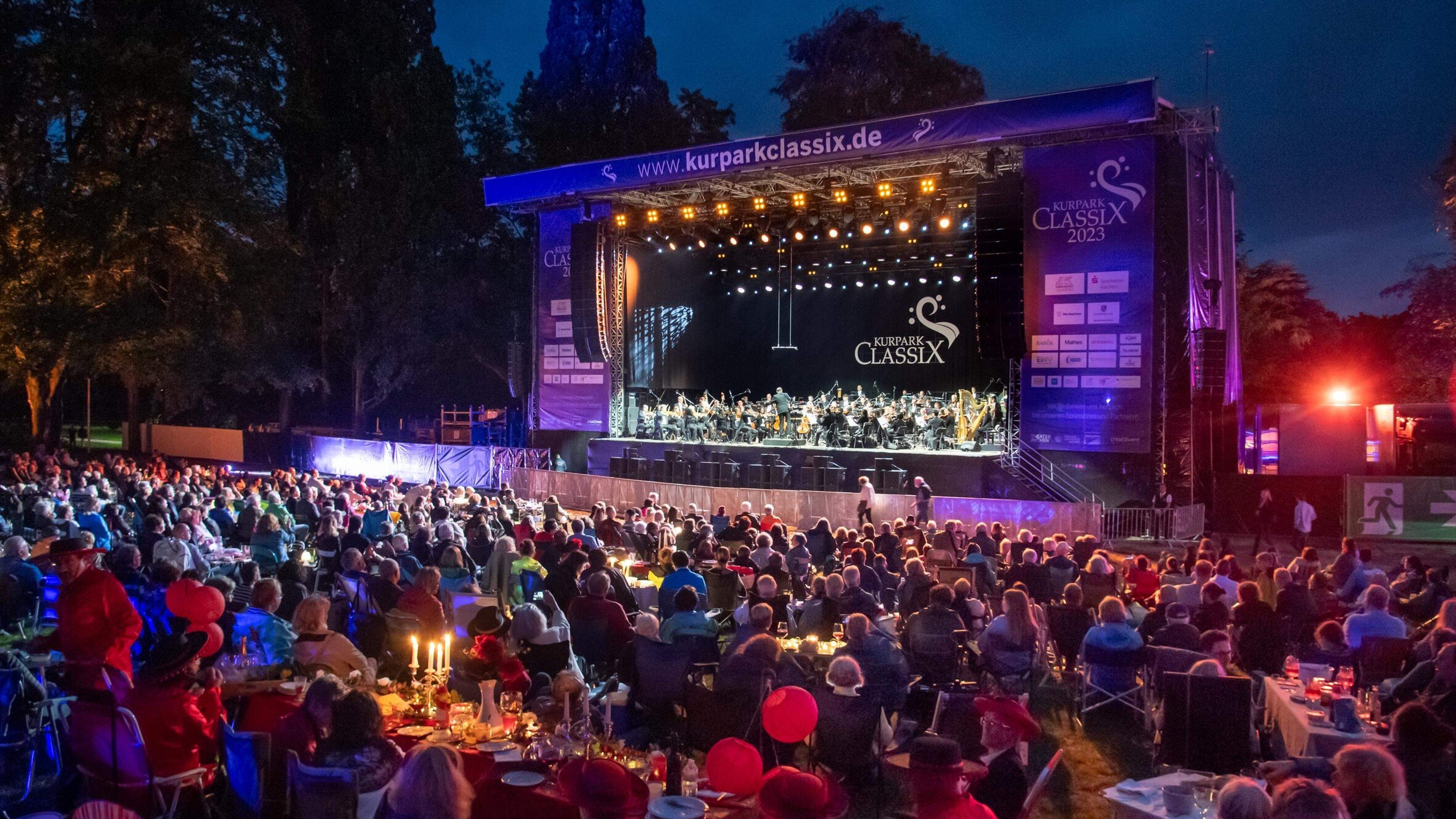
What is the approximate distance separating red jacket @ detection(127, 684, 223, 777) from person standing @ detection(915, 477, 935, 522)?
1184 cm

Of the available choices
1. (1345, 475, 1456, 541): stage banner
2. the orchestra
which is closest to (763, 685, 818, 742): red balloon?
(1345, 475, 1456, 541): stage banner

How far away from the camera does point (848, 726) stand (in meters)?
5.73

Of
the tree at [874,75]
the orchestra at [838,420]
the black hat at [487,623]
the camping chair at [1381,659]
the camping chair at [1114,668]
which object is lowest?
the camping chair at [1114,668]

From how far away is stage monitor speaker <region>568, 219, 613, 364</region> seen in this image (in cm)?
2234

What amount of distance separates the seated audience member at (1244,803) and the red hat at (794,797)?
1361mm

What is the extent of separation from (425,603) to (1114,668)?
528cm

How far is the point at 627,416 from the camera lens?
24.5 meters

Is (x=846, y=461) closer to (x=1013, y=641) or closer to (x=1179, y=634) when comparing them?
(x=1013, y=641)

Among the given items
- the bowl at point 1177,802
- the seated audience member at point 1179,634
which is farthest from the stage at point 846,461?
the bowl at point 1177,802

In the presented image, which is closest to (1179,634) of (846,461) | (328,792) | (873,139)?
(328,792)

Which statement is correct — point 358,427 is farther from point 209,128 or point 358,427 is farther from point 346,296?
point 209,128

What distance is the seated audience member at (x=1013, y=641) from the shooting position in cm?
741

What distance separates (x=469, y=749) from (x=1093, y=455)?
47.8ft

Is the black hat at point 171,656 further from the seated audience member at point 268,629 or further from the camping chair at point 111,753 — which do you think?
the seated audience member at point 268,629
